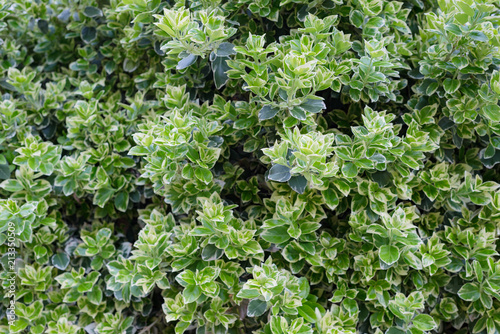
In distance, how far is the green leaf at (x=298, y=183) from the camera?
1.67 meters

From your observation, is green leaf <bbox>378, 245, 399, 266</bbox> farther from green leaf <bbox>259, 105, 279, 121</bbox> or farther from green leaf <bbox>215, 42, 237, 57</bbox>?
green leaf <bbox>215, 42, 237, 57</bbox>

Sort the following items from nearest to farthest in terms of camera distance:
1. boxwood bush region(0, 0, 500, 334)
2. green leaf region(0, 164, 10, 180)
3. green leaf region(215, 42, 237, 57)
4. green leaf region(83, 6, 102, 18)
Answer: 1. boxwood bush region(0, 0, 500, 334)
2. green leaf region(215, 42, 237, 57)
3. green leaf region(0, 164, 10, 180)
4. green leaf region(83, 6, 102, 18)

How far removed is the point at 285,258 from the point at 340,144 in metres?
0.55

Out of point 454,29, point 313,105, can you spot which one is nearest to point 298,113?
point 313,105

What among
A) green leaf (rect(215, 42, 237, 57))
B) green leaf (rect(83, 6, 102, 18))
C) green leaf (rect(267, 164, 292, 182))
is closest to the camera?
green leaf (rect(267, 164, 292, 182))

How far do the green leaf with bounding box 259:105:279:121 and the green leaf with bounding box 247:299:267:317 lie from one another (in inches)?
29.1

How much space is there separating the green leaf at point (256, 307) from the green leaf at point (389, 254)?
0.51m

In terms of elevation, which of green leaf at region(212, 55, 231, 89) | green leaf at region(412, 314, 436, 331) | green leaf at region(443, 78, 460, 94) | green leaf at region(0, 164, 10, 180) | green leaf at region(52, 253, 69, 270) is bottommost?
green leaf at region(412, 314, 436, 331)

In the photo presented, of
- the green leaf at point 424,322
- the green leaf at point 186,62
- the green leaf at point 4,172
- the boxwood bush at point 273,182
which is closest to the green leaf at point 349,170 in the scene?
the boxwood bush at point 273,182

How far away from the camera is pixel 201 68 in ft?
7.09

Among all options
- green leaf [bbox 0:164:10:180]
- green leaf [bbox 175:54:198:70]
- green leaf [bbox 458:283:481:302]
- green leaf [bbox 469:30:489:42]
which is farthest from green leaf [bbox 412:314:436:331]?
green leaf [bbox 0:164:10:180]

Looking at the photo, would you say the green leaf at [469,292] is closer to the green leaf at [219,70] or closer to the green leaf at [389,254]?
the green leaf at [389,254]

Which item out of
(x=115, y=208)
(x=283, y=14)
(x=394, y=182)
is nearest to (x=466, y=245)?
(x=394, y=182)

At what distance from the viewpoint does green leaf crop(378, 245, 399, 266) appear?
170cm
